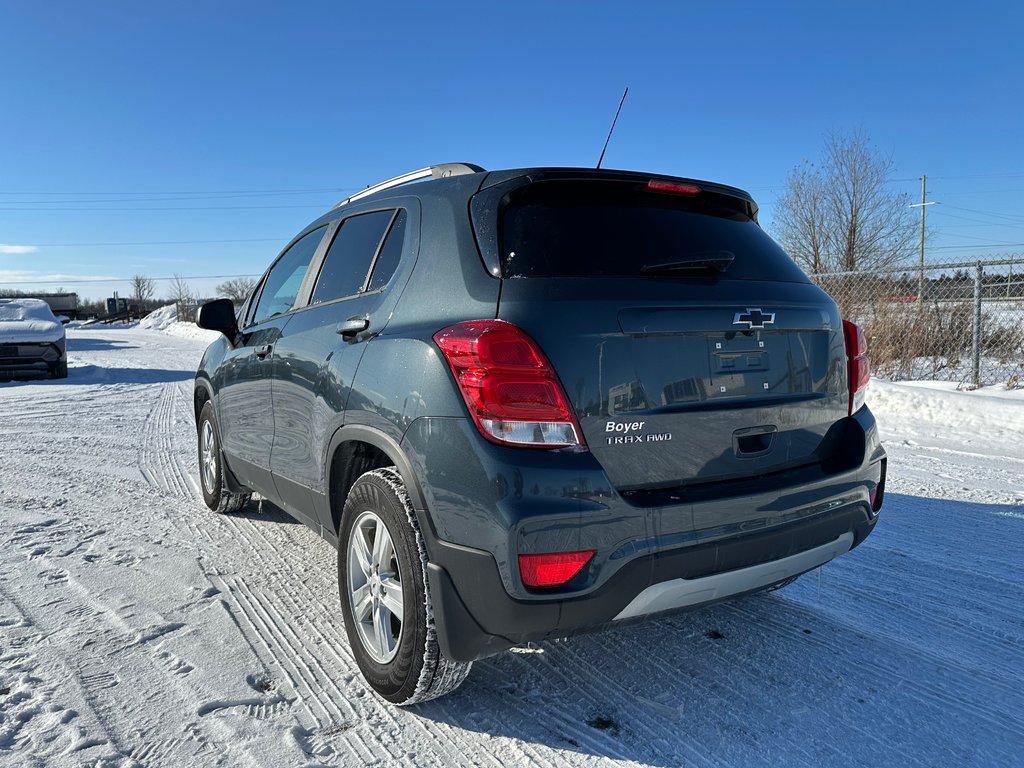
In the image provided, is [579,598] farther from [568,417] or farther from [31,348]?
[31,348]

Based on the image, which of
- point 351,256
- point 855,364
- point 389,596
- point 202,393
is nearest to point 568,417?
point 389,596

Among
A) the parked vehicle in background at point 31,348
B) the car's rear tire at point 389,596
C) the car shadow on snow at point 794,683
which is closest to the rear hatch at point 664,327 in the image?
→ the car's rear tire at point 389,596

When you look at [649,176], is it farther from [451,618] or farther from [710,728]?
[710,728]

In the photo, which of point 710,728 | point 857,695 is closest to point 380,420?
point 710,728

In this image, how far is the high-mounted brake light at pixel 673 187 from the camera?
8.23 feet

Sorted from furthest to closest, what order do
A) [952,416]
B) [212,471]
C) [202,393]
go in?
[952,416] < [202,393] < [212,471]

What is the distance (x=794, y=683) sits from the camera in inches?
100

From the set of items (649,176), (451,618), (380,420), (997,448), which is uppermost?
(649,176)

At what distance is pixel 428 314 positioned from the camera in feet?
7.64

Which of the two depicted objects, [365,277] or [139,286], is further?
[139,286]

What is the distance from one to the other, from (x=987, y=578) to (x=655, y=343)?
2472mm

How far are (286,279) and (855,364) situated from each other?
2.87m

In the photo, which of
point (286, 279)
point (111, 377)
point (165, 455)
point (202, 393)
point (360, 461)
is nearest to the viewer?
point (360, 461)

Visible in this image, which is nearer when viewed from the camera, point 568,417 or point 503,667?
point 568,417
